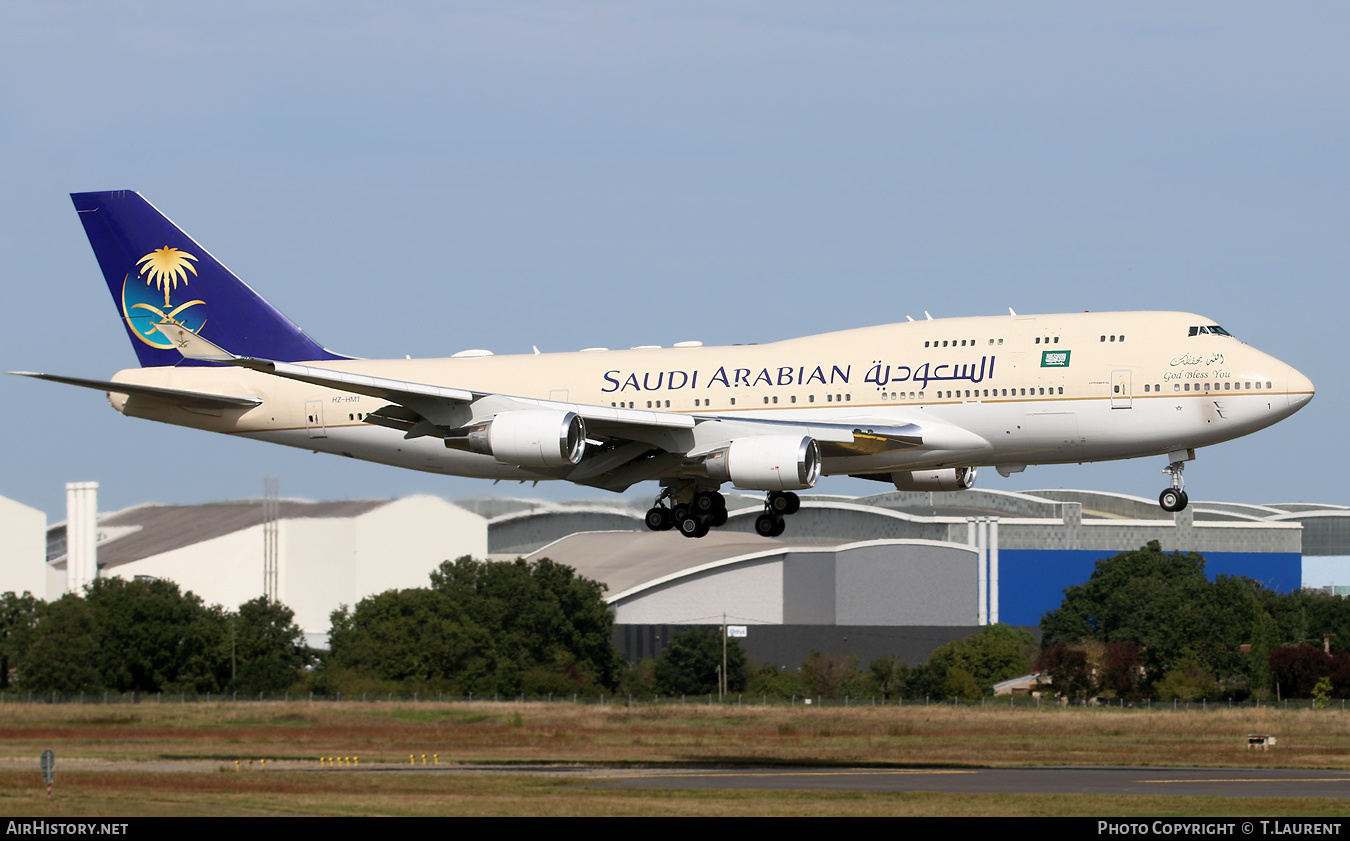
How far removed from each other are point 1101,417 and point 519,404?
1627 cm

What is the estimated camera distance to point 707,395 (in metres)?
48.3

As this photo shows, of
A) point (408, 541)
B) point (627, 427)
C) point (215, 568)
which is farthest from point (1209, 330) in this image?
point (215, 568)

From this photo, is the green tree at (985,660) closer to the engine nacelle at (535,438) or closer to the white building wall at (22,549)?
the engine nacelle at (535,438)

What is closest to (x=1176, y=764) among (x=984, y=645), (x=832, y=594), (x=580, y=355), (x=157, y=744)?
(x=580, y=355)

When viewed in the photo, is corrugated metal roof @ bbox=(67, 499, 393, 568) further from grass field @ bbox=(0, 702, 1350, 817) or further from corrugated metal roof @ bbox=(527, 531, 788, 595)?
grass field @ bbox=(0, 702, 1350, 817)

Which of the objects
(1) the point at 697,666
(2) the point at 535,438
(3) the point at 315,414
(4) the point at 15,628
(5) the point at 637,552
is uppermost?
(3) the point at 315,414

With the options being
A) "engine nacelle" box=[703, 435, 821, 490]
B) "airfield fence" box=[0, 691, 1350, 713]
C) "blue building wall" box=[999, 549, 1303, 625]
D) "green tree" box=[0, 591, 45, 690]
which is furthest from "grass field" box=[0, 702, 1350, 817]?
"blue building wall" box=[999, 549, 1303, 625]

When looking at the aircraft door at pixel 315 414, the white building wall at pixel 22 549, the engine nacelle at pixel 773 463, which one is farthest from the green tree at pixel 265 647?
the engine nacelle at pixel 773 463

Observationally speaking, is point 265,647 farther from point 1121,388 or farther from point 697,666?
point 1121,388

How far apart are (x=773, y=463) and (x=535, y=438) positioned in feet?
21.9

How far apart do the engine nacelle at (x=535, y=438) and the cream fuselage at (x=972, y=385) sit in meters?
4.01

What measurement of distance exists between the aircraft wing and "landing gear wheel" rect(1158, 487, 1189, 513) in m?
5.45

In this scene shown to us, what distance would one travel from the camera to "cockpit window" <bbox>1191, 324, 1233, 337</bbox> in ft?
144

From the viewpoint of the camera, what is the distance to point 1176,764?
2142 inches
